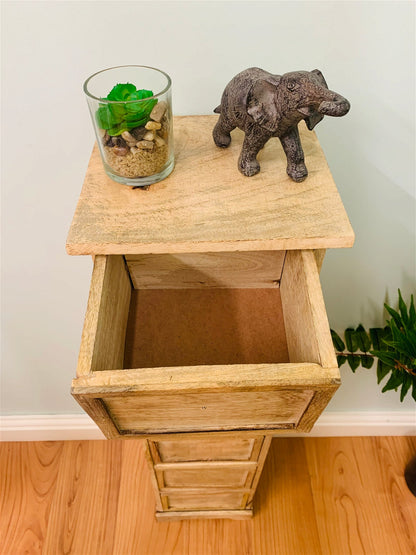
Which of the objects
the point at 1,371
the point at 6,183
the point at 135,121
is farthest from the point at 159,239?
the point at 1,371

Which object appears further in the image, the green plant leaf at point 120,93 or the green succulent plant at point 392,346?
the green succulent plant at point 392,346

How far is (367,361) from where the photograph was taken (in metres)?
1.05

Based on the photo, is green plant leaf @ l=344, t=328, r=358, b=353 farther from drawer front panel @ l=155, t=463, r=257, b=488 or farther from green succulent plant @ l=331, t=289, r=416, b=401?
drawer front panel @ l=155, t=463, r=257, b=488

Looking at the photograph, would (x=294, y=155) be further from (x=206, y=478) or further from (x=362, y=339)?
(x=206, y=478)

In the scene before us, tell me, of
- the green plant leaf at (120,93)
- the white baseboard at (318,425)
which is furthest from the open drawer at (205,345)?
the white baseboard at (318,425)

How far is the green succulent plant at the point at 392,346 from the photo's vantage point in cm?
91

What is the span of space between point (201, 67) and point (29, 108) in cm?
29

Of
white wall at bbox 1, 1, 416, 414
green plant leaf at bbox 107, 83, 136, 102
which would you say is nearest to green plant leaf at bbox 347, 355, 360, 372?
white wall at bbox 1, 1, 416, 414

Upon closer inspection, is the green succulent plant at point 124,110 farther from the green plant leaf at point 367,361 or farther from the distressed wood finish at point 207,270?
the green plant leaf at point 367,361

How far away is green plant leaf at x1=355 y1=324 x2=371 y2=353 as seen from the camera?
1.04 m

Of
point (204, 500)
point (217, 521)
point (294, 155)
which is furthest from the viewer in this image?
point (217, 521)

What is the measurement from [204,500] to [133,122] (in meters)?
0.94

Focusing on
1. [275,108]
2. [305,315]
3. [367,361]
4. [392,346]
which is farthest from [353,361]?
[275,108]

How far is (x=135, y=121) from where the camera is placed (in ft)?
1.86
